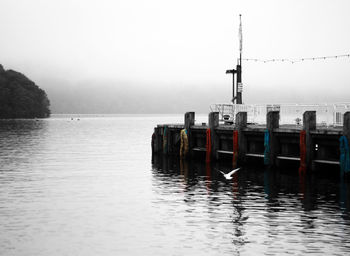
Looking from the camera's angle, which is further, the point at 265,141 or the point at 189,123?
Result: the point at 189,123

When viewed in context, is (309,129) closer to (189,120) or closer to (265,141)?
(265,141)

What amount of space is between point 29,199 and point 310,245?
567 inches

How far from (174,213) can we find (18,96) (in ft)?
542

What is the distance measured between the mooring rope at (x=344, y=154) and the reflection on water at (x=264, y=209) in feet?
2.52

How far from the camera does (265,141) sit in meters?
33.8

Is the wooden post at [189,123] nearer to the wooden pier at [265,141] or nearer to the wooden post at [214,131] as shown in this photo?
the wooden pier at [265,141]

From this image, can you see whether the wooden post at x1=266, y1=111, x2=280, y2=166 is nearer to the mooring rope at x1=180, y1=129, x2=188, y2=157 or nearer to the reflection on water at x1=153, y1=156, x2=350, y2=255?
the reflection on water at x1=153, y1=156, x2=350, y2=255

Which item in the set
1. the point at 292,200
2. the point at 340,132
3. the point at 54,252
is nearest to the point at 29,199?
the point at 54,252

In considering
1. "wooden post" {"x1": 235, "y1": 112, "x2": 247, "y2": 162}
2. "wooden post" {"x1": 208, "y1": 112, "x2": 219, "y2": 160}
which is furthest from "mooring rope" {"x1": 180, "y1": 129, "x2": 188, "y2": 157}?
"wooden post" {"x1": 235, "y1": 112, "x2": 247, "y2": 162}

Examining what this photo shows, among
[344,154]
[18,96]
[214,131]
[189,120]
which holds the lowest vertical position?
[344,154]

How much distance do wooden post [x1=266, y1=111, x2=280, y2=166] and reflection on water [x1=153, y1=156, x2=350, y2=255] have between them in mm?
967

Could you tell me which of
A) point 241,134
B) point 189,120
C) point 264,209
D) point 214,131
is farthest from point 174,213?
point 189,120

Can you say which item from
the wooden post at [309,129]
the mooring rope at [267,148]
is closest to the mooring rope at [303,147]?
the wooden post at [309,129]

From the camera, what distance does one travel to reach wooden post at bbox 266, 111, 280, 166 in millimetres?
33562
